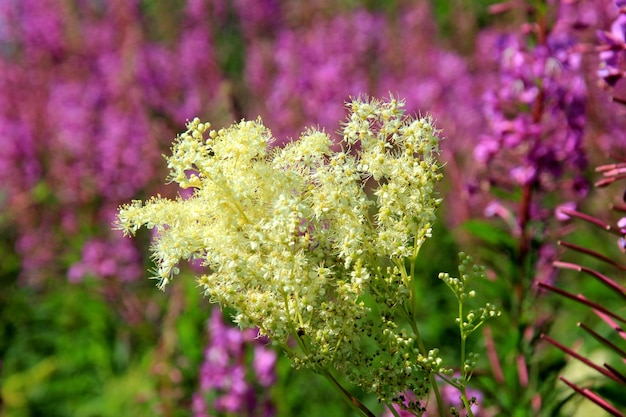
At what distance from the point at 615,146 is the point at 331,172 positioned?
3.18 m

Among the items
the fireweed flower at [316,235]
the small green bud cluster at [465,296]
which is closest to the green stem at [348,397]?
the fireweed flower at [316,235]

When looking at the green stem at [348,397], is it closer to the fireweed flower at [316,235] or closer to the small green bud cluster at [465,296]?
the fireweed flower at [316,235]

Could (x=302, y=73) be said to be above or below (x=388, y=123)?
above

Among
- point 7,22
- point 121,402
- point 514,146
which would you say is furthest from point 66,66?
point 514,146

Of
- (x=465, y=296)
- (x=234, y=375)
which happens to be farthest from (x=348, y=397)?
(x=234, y=375)

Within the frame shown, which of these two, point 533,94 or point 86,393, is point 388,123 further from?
point 86,393

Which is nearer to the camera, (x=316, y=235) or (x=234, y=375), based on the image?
(x=316, y=235)

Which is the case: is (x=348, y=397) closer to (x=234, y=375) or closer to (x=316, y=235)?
(x=316, y=235)

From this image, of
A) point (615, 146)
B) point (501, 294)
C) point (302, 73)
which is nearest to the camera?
point (501, 294)

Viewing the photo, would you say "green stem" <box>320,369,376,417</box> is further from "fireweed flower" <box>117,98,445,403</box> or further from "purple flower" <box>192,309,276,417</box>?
"purple flower" <box>192,309,276,417</box>

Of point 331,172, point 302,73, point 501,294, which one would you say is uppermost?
point 302,73

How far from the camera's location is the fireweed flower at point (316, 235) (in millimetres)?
906

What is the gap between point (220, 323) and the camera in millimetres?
2859

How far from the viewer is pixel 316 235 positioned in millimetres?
935
